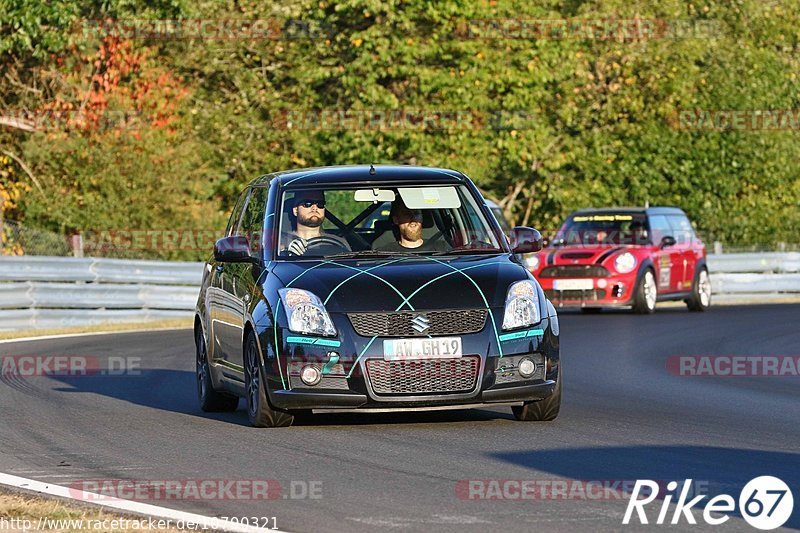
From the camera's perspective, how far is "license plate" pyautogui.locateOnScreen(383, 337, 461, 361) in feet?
34.4

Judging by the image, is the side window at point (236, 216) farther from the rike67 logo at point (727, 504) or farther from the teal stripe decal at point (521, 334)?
the rike67 logo at point (727, 504)

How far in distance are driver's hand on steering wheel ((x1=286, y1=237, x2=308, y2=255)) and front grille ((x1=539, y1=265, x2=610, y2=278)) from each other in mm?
15191

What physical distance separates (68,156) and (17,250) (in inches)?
282

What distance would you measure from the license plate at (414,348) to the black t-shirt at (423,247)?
118cm

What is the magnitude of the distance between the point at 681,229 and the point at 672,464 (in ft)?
65.7

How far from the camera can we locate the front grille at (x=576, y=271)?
1039 inches

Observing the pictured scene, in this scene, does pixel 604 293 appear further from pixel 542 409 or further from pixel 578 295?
pixel 542 409

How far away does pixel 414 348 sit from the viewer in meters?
10.5

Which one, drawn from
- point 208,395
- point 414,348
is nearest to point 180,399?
point 208,395

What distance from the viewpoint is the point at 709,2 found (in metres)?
49.5

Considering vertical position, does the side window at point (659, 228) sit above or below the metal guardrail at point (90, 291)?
above

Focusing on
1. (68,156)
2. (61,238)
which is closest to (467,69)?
(68,156)

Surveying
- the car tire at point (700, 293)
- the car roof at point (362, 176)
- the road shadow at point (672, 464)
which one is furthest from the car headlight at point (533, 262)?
the road shadow at point (672, 464)

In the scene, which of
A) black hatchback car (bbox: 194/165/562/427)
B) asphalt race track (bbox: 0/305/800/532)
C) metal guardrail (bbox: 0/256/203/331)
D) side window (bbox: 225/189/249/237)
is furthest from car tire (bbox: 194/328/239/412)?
metal guardrail (bbox: 0/256/203/331)
